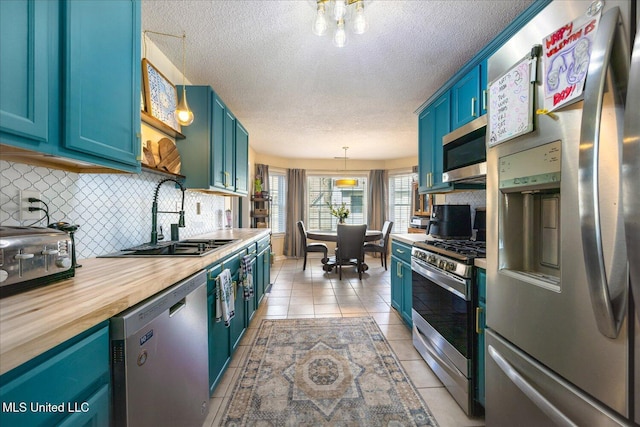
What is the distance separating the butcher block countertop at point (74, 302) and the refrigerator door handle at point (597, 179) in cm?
134

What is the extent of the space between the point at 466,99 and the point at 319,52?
1.22 metres

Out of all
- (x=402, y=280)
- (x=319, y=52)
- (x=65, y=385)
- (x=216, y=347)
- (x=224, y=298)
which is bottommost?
(x=216, y=347)

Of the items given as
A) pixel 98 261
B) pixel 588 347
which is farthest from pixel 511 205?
pixel 98 261

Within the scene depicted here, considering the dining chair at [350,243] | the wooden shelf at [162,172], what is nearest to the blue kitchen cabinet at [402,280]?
the dining chair at [350,243]

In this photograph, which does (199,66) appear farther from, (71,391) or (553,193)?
(553,193)

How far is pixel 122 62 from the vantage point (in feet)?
3.89

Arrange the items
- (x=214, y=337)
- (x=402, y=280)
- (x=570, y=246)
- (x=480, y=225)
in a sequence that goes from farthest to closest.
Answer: (x=402, y=280) < (x=480, y=225) < (x=214, y=337) < (x=570, y=246)

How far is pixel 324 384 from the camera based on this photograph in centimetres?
169

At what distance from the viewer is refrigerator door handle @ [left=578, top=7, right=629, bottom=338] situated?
0.64 metres

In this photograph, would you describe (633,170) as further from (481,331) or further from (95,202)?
(95,202)

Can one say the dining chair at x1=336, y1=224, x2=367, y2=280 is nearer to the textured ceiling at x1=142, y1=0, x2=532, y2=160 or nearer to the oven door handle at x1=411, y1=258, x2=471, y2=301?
the textured ceiling at x1=142, y1=0, x2=532, y2=160

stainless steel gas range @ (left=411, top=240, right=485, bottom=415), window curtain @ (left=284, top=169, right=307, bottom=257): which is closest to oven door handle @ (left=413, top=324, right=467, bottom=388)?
stainless steel gas range @ (left=411, top=240, right=485, bottom=415)

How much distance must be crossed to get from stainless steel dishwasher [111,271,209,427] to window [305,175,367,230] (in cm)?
521

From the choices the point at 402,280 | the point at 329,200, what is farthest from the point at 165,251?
the point at 329,200
